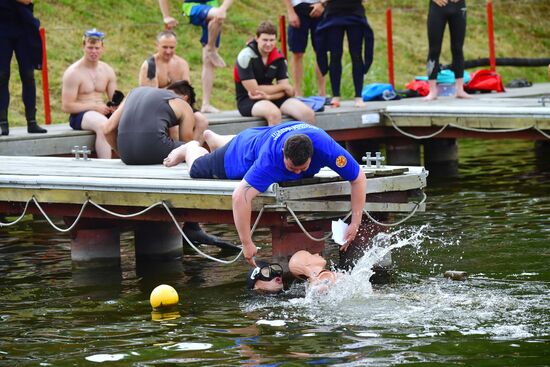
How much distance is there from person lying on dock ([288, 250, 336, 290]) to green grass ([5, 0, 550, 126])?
1030cm

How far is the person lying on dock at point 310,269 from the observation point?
9.40m

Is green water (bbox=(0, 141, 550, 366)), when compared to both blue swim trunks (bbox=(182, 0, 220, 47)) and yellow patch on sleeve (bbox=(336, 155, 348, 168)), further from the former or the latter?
blue swim trunks (bbox=(182, 0, 220, 47))

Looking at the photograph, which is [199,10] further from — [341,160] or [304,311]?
[304,311]

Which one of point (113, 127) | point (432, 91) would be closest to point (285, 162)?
point (113, 127)

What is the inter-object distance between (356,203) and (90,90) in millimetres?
5506

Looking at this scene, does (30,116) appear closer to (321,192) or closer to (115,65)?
(321,192)

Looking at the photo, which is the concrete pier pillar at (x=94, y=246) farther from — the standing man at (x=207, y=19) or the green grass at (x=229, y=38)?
the green grass at (x=229, y=38)

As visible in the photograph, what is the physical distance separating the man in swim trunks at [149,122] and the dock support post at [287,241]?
214 cm

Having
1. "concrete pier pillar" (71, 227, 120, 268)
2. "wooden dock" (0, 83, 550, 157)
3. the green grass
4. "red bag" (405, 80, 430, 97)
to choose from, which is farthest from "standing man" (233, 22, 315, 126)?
the green grass

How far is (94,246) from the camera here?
11375 mm

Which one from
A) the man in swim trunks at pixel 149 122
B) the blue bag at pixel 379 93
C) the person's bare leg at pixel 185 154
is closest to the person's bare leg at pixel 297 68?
the blue bag at pixel 379 93

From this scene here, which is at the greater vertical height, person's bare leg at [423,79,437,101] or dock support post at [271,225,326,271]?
person's bare leg at [423,79,437,101]

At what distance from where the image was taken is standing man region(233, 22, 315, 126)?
46.2ft

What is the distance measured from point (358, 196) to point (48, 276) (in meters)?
3.07
